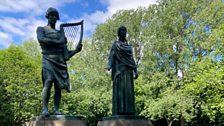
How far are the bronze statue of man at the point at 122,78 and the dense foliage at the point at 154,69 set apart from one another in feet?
44.1

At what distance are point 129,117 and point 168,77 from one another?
70.3ft

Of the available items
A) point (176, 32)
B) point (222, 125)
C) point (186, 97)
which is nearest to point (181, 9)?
point (176, 32)

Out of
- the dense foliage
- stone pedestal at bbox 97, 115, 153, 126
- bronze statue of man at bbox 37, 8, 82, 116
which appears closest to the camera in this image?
bronze statue of man at bbox 37, 8, 82, 116

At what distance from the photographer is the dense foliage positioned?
81.7 feet

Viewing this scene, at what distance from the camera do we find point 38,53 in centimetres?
4303

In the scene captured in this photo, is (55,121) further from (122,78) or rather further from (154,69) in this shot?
(154,69)

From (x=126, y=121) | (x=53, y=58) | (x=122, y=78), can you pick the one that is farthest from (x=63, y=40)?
(x=126, y=121)

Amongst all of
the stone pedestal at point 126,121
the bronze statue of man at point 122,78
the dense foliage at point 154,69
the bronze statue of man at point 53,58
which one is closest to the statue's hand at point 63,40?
the bronze statue of man at point 53,58

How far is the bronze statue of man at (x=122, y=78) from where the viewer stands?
838 cm

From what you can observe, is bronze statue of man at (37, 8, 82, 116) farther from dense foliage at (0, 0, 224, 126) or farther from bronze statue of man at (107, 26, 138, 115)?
dense foliage at (0, 0, 224, 126)

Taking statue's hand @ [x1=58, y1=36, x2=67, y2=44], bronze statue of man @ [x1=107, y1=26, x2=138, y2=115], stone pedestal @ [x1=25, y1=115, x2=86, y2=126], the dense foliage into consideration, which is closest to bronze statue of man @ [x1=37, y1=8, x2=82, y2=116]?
statue's hand @ [x1=58, y1=36, x2=67, y2=44]

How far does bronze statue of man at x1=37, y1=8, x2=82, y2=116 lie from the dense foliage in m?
15.5

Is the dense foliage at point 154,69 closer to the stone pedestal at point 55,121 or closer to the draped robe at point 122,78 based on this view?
the draped robe at point 122,78

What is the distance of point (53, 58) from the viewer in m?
6.86
